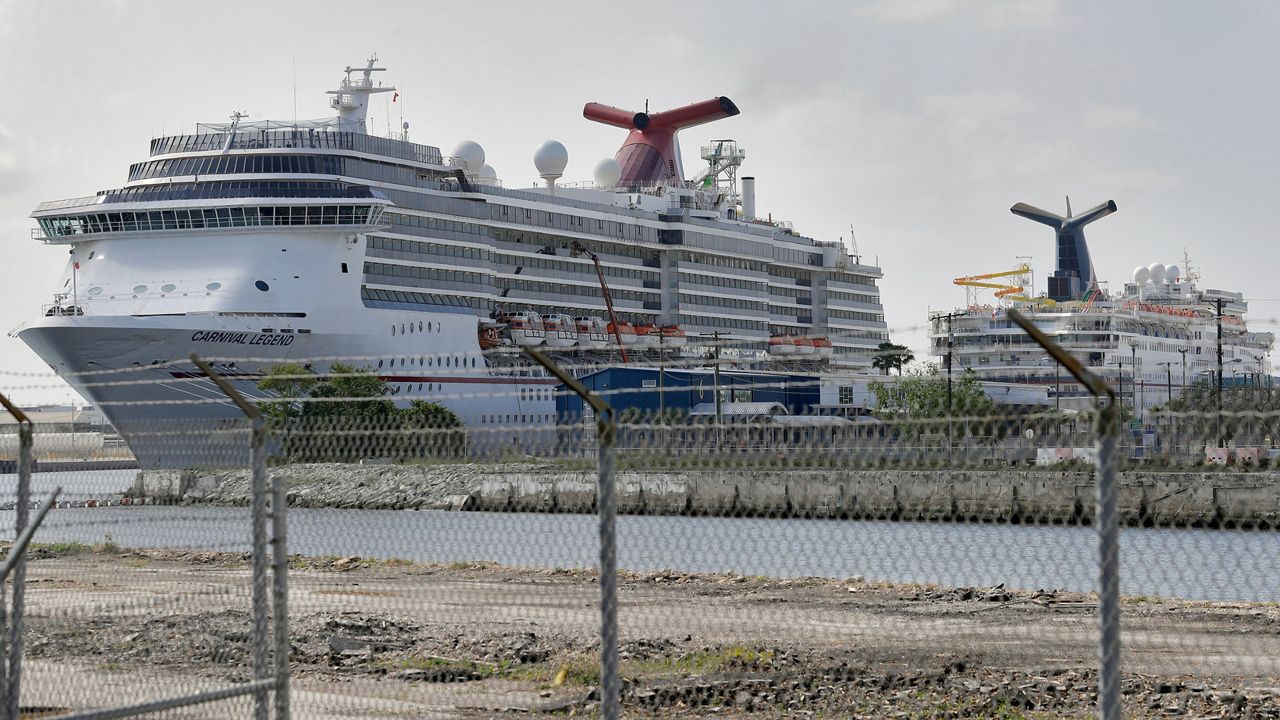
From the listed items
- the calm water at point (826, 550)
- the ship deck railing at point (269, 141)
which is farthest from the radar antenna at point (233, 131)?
the calm water at point (826, 550)

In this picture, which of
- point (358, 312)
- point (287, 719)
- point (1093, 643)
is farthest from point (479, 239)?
point (287, 719)

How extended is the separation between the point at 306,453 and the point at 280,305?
43115 mm

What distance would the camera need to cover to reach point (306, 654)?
11.5 metres

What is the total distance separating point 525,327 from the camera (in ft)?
214

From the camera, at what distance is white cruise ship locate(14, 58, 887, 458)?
48.8 meters

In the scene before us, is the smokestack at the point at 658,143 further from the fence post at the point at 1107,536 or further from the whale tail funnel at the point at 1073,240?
the fence post at the point at 1107,536

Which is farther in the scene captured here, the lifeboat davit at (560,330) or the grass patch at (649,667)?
the lifeboat davit at (560,330)

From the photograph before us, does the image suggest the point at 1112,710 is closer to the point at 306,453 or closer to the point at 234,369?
the point at 306,453

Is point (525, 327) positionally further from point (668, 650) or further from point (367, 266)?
point (668, 650)

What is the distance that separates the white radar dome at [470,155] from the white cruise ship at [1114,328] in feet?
69.1

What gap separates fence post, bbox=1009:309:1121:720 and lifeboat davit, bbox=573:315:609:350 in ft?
201

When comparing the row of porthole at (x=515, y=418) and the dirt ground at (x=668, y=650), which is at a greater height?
the row of porthole at (x=515, y=418)

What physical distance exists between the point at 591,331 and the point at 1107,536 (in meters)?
63.5

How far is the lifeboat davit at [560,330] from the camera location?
6631 cm
